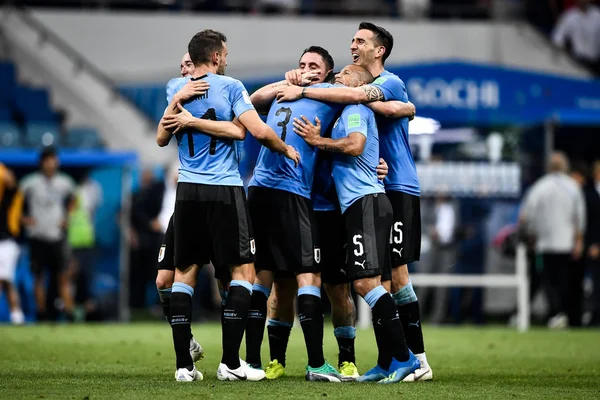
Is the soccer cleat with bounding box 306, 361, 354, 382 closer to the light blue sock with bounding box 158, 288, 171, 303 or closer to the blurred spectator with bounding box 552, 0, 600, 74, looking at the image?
the light blue sock with bounding box 158, 288, 171, 303

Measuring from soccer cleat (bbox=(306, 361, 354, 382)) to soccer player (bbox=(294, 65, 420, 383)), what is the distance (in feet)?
0.51

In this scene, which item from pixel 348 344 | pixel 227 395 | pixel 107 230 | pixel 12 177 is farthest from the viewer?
pixel 107 230

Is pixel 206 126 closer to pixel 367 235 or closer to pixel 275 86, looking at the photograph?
pixel 275 86

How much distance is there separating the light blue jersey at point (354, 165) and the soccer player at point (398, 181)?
1.13ft

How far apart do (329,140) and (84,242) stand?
9826mm

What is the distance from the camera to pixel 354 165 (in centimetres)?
830

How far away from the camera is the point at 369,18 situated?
23469mm

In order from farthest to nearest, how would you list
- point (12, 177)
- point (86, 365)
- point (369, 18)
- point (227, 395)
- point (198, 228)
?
point (369, 18) → point (12, 177) → point (86, 365) → point (198, 228) → point (227, 395)

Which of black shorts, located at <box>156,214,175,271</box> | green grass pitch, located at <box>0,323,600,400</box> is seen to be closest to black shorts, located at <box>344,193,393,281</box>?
green grass pitch, located at <box>0,323,600,400</box>

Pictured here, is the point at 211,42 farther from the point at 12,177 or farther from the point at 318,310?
the point at 12,177

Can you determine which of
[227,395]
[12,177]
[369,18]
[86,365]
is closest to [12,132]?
[12,177]

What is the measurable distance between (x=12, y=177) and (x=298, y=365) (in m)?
7.94

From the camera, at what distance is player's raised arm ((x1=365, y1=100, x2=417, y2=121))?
27.7ft

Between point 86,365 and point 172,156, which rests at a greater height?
point 172,156
